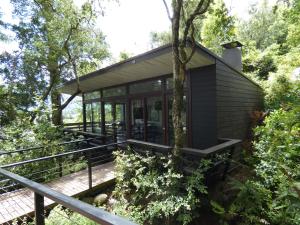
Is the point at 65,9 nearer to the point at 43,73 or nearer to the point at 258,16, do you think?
the point at 43,73

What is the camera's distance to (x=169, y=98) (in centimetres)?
593

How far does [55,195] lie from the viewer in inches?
43.3

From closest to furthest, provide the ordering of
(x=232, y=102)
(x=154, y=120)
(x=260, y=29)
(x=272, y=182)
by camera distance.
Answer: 1. (x=272, y=182)
2. (x=232, y=102)
3. (x=154, y=120)
4. (x=260, y=29)

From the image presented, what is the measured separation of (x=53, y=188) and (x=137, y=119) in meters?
3.41

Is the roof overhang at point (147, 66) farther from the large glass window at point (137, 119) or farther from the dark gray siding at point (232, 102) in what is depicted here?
the large glass window at point (137, 119)

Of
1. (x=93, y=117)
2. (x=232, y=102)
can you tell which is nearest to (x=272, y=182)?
(x=232, y=102)

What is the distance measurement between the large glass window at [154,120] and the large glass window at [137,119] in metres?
0.31

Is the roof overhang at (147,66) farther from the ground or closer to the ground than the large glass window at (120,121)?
farther from the ground

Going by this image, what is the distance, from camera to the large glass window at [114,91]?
7664 millimetres

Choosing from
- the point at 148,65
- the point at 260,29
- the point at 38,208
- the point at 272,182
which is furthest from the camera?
the point at 260,29

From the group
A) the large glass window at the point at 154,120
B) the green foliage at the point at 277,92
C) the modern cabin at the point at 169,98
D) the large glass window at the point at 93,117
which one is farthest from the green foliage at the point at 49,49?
the green foliage at the point at 277,92

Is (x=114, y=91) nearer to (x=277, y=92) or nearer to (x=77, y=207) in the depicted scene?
(x=277, y=92)

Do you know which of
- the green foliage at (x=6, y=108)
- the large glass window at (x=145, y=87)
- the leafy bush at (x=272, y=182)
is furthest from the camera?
the green foliage at (x=6, y=108)

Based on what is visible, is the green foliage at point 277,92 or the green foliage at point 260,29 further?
the green foliage at point 260,29
